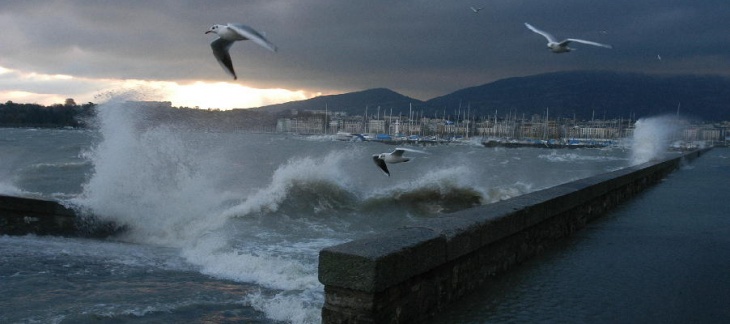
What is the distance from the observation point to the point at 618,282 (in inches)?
194

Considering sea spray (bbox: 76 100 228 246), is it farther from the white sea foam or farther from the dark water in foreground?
the dark water in foreground

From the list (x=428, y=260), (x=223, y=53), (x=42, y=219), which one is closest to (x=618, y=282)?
(x=428, y=260)

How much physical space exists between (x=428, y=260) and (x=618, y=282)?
6.73 ft

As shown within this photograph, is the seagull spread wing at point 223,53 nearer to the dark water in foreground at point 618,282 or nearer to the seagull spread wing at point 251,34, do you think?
the seagull spread wing at point 251,34

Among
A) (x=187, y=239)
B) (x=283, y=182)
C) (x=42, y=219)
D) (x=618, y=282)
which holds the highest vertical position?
(x=618, y=282)

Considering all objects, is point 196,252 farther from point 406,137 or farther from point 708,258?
point 406,137

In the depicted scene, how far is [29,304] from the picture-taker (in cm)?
586

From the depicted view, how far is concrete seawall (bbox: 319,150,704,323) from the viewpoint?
334 centimetres

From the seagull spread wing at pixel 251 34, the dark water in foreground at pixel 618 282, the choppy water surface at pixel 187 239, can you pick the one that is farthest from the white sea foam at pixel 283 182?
the seagull spread wing at pixel 251 34

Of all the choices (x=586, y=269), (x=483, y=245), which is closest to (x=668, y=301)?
(x=586, y=269)

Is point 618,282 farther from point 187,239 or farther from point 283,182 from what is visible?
point 283,182

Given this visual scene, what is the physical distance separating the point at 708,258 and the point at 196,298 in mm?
5171

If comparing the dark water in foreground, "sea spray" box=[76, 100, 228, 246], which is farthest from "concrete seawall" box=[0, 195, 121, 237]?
the dark water in foreground

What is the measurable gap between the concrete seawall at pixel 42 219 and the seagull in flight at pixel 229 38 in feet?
25.2
